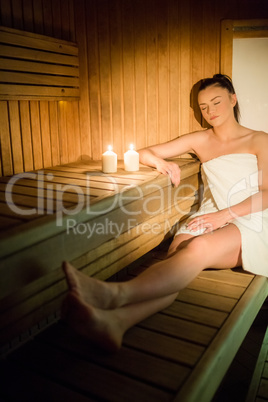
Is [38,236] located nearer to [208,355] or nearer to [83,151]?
[208,355]

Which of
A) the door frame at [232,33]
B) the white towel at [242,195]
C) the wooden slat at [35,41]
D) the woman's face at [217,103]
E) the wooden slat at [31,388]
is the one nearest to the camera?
the wooden slat at [31,388]

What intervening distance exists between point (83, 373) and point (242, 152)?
1.91 meters

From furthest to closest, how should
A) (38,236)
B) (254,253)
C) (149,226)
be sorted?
(149,226) < (254,253) < (38,236)

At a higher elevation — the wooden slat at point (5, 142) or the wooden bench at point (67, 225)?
the wooden slat at point (5, 142)

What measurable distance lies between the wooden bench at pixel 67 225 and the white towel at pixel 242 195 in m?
0.24

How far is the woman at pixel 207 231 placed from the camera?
163 centimetres

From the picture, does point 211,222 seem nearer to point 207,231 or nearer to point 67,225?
point 207,231

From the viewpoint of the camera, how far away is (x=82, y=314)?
1536 millimetres

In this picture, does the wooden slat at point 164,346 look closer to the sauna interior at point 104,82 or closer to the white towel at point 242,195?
the sauna interior at point 104,82

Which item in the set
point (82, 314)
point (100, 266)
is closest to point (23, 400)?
point (82, 314)

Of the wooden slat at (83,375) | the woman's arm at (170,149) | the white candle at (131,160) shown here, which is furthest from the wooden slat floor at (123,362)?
the woman's arm at (170,149)

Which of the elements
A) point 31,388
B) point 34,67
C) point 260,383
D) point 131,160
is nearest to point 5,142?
point 34,67

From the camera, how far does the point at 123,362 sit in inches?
67.5

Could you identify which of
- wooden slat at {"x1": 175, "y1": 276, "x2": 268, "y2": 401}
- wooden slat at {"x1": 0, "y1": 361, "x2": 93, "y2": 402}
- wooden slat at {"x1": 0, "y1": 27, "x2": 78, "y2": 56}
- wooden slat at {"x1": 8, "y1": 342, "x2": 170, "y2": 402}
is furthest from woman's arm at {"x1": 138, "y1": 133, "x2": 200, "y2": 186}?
wooden slat at {"x1": 0, "y1": 361, "x2": 93, "y2": 402}
